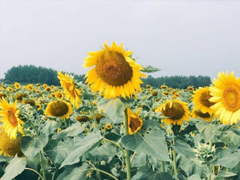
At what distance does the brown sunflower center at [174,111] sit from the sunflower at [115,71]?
2.77 feet

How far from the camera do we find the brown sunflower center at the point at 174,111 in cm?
257

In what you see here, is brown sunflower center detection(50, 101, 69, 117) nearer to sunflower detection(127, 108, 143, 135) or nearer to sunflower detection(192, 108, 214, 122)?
sunflower detection(192, 108, 214, 122)

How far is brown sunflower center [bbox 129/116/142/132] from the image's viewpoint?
1.91 meters

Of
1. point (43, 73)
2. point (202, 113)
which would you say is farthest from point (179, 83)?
point (202, 113)

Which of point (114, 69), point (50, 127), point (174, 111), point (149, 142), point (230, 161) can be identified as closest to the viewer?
point (149, 142)

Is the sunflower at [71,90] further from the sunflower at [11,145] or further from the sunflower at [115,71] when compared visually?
the sunflower at [11,145]

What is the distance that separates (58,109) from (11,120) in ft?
3.95

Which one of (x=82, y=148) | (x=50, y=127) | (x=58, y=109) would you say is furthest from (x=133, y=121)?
(x=58, y=109)

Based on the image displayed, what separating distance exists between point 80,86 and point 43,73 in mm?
46970

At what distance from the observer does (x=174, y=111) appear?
8.52 ft

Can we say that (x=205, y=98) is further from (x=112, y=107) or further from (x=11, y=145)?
(x=11, y=145)

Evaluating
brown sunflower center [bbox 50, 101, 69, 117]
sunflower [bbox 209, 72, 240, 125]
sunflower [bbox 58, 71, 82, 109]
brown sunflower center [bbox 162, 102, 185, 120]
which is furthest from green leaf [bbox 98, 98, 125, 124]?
brown sunflower center [bbox 50, 101, 69, 117]

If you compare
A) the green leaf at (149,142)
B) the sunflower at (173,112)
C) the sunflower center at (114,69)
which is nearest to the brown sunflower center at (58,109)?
the sunflower at (173,112)

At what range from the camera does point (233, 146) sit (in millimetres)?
2684
